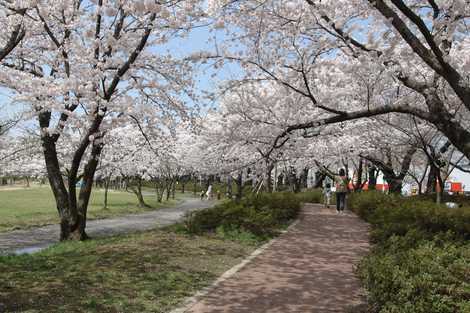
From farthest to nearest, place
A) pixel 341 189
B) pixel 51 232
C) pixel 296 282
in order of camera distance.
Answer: pixel 341 189
pixel 51 232
pixel 296 282

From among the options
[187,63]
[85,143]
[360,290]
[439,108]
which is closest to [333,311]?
[360,290]

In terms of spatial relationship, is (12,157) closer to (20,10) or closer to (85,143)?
(85,143)

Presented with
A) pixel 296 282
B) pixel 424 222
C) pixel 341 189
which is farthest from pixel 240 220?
pixel 341 189

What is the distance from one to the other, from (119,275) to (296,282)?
2.77 meters

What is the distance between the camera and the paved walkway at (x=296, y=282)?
5.78 m

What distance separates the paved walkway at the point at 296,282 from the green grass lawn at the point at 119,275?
0.48 m

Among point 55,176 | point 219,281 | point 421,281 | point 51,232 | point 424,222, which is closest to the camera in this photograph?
point 421,281

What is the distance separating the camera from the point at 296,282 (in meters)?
7.07

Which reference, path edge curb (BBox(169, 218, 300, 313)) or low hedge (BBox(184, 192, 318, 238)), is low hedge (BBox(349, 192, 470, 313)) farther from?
low hedge (BBox(184, 192, 318, 238))

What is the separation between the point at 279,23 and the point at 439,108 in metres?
3.48

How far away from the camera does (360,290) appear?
22.2ft

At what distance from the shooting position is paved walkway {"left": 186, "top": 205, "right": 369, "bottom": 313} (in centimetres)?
578

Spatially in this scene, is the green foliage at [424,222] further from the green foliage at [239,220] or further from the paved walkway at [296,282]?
the green foliage at [239,220]

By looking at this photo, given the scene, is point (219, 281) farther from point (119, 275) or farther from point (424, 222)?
point (424, 222)
